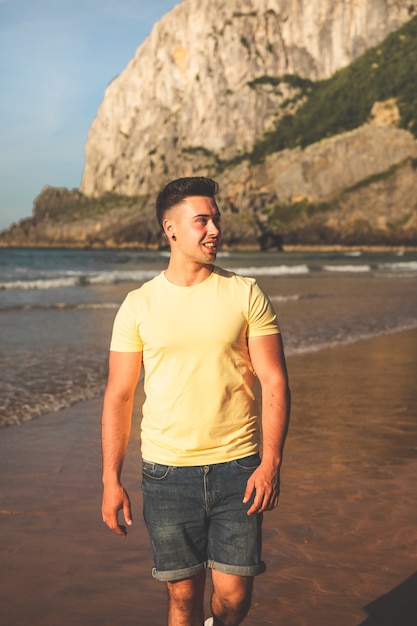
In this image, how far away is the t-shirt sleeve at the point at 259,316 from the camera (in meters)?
2.70

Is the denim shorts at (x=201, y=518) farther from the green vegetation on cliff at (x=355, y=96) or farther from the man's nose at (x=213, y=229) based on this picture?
the green vegetation on cliff at (x=355, y=96)

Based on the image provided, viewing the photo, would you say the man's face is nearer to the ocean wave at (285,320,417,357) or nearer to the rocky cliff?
the ocean wave at (285,320,417,357)

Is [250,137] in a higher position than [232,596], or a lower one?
higher

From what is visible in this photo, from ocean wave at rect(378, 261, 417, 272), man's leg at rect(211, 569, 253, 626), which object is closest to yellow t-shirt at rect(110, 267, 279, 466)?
man's leg at rect(211, 569, 253, 626)

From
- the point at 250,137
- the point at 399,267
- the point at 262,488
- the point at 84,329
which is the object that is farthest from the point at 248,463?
the point at 250,137

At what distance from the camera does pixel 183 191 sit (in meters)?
2.83

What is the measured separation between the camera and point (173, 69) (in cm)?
15225

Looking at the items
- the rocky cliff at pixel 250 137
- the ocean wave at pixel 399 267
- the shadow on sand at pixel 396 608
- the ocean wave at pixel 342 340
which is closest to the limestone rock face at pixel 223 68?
the rocky cliff at pixel 250 137

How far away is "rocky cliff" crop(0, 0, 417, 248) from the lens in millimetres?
111125

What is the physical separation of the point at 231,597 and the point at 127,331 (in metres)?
1.10

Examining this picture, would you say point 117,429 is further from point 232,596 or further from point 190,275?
point 232,596

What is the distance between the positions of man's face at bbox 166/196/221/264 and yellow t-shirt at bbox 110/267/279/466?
4.5 inches

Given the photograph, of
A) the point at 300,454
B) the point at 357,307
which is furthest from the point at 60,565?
the point at 357,307

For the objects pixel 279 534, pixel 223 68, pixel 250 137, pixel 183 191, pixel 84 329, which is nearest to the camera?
pixel 183 191
